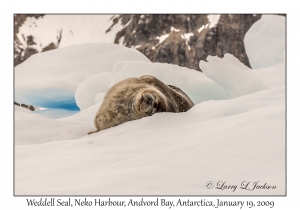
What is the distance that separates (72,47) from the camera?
1110 centimetres

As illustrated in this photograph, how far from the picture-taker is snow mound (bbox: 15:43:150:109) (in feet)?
28.1

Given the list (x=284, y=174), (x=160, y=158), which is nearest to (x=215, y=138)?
(x=160, y=158)

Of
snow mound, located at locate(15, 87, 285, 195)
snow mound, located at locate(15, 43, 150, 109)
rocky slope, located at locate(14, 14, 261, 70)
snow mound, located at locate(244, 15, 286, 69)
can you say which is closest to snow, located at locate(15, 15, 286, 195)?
snow mound, located at locate(15, 87, 285, 195)

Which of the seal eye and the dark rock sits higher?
the dark rock

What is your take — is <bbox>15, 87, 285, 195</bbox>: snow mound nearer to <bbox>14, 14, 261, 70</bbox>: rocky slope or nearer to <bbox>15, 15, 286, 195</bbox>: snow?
<bbox>15, 15, 286, 195</bbox>: snow

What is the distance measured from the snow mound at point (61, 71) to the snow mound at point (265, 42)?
3.32 metres

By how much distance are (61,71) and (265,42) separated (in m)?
5.70

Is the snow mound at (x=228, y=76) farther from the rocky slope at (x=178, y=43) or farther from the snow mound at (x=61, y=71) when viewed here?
the rocky slope at (x=178, y=43)

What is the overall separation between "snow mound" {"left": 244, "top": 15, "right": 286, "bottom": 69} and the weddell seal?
5403 millimetres

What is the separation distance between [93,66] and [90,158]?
8067mm

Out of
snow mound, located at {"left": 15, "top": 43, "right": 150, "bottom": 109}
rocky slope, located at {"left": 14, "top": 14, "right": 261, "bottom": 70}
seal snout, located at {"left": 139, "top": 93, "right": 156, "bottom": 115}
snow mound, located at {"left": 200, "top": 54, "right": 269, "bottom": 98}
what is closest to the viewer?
seal snout, located at {"left": 139, "top": 93, "right": 156, "bottom": 115}

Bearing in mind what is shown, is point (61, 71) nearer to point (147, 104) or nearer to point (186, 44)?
point (186, 44)

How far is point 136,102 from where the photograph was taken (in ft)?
11.2

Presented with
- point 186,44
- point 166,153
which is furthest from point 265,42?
point 166,153
